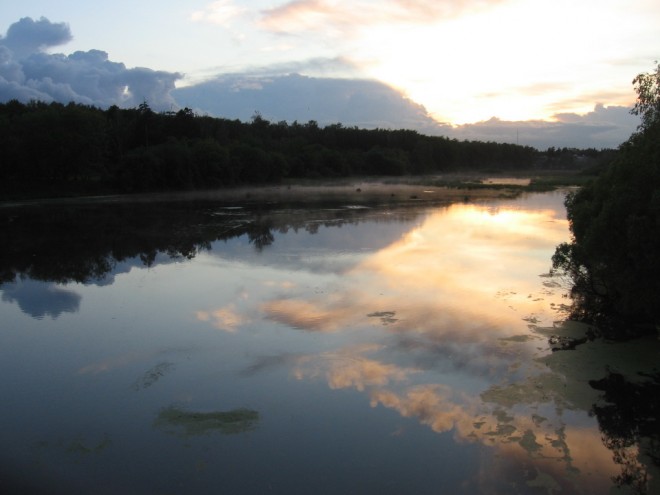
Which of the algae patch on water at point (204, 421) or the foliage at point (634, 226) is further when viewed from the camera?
the foliage at point (634, 226)

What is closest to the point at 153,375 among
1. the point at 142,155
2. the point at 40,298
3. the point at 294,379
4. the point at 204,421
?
the point at 204,421

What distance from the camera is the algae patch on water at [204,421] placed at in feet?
29.0

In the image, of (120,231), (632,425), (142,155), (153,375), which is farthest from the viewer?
(142,155)

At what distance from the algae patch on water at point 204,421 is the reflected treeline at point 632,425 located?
5.47 meters

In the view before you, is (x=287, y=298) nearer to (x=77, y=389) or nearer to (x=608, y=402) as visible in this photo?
(x=77, y=389)

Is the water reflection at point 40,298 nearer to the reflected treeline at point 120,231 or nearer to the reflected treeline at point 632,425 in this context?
the reflected treeline at point 120,231

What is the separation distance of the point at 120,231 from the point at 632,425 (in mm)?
29552

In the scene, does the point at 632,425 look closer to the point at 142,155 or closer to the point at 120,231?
the point at 120,231

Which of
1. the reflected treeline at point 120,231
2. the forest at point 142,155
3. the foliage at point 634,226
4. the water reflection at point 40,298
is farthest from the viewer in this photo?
the forest at point 142,155

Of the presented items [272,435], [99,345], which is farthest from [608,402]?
[99,345]

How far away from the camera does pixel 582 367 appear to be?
11.2 m

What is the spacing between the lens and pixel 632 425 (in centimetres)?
898

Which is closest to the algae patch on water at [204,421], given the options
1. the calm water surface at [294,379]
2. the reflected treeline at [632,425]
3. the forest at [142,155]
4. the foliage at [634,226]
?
the calm water surface at [294,379]

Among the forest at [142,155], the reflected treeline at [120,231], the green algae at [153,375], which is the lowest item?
the green algae at [153,375]
